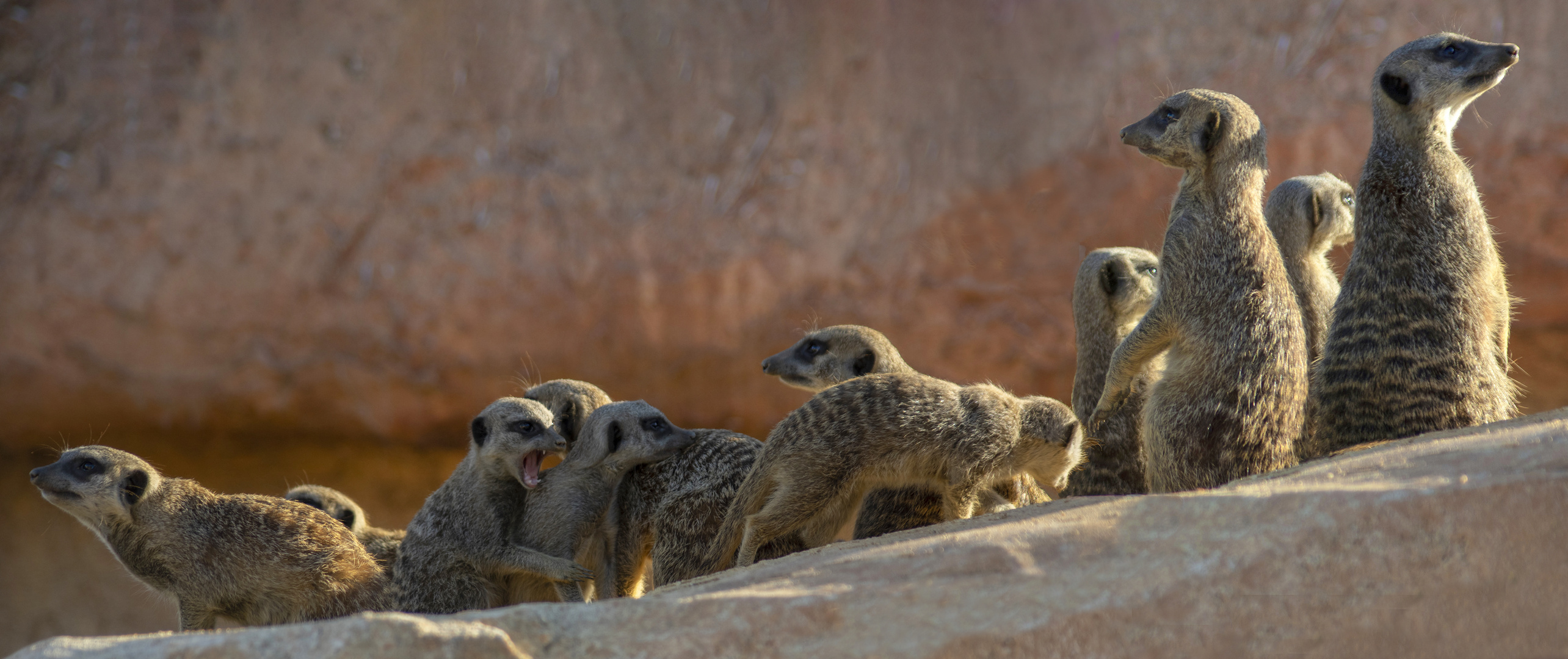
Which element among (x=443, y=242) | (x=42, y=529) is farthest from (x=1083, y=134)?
(x=42, y=529)

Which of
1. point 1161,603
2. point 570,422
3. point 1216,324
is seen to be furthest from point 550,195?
point 1161,603

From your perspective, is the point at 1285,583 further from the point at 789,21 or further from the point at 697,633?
the point at 789,21

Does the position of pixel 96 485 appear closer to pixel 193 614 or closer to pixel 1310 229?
pixel 193 614

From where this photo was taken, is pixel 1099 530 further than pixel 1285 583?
Yes

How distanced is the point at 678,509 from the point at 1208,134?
178 cm

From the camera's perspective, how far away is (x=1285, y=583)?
5.83 ft

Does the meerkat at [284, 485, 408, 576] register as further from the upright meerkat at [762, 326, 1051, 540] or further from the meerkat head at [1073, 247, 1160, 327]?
the meerkat head at [1073, 247, 1160, 327]

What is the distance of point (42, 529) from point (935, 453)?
5354mm

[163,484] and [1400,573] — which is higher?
[163,484]

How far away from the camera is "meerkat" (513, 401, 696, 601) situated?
138 inches

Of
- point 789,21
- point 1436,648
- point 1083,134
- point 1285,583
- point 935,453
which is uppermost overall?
point 789,21

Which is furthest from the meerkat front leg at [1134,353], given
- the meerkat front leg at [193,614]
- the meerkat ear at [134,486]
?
the meerkat ear at [134,486]

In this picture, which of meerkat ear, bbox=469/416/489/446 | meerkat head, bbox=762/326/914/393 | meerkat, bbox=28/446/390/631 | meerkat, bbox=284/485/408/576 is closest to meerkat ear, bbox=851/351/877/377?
meerkat head, bbox=762/326/914/393

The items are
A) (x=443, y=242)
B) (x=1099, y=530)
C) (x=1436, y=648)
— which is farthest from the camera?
(x=443, y=242)
